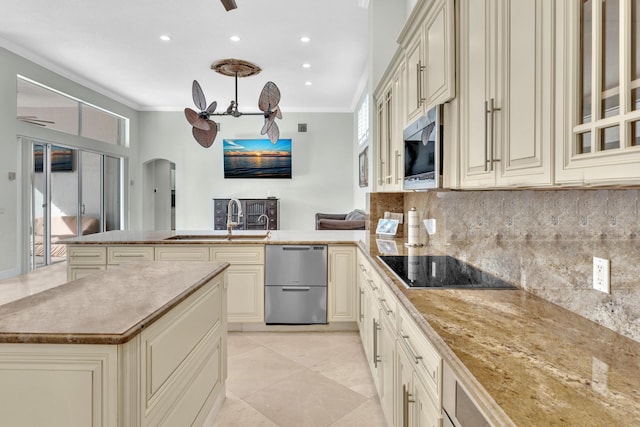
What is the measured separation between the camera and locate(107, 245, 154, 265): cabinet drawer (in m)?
3.42

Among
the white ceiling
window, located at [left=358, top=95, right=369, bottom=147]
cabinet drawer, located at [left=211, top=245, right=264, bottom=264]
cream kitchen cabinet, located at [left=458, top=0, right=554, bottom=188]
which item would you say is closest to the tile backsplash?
cream kitchen cabinet, located at [left=458, top=0, right=554, bottom=188]

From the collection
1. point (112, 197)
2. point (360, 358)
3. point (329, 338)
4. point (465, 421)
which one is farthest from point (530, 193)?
point (112, 197)

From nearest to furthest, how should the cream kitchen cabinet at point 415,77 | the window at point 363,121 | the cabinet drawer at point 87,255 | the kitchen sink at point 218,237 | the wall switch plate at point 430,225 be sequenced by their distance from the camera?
the cream kitchen cabinet at point 415,77 → the wall switch plate at point 430,225 → the cabinet drawer at point 87,255 → the kitchen sink at point 218,237 → the window at point 363,121

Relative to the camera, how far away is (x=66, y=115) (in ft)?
22.2

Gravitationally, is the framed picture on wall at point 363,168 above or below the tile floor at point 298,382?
above

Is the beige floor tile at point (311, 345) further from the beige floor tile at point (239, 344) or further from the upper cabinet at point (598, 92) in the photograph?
the upper cabinet at point (598, 92)

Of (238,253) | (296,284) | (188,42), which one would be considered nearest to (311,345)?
(296,284)

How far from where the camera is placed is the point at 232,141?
8922 mm

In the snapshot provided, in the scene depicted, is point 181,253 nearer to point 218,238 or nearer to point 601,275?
point 218,238

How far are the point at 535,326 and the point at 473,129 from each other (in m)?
0.71

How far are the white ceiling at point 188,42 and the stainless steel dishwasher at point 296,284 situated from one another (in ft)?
9.24

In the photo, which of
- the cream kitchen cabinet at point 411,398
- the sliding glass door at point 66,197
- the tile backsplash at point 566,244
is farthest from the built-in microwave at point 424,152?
the sliding glass door at point 66,197

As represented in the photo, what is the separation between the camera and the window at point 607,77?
2.35 ft

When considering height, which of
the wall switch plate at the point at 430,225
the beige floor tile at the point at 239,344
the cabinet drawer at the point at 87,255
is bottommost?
the beige floor tile at the point at 239,344
